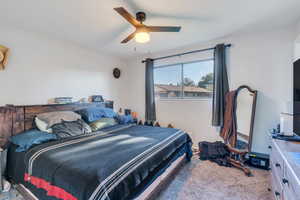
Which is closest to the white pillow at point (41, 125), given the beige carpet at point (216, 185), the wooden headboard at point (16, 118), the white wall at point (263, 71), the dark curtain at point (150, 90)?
the wooden headboard at point (16, 118)

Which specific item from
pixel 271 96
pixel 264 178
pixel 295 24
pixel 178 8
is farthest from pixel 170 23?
pixel 264 178

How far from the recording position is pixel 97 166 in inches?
50.9

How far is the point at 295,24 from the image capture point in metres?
2.38

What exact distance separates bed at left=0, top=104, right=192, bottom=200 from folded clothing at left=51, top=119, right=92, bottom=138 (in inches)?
4.5

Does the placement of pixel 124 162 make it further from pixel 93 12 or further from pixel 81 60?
pixel 81 60

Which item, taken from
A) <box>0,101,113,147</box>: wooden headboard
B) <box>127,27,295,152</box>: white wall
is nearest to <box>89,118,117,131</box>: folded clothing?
<box>0,101,113,147</box>: wooden headboard

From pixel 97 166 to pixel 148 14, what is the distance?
6.77 feet

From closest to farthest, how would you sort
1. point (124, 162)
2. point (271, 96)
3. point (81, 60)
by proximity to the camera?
point (124, 162), point (271, 96), point (81, 60)

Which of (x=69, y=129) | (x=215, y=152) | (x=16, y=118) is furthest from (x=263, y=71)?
(x=16, y=118)

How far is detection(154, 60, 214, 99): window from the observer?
3.35m

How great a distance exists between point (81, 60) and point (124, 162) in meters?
2.78

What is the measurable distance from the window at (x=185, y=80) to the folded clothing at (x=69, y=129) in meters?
2.18

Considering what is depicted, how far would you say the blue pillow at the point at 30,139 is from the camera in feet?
5.98

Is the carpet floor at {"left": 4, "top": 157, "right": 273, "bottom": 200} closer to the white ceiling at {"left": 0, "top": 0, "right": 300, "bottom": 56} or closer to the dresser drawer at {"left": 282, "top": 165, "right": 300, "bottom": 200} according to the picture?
the dresser drawer at {"left": 282, "top": 165, "right": 300, "bottom": 200}
